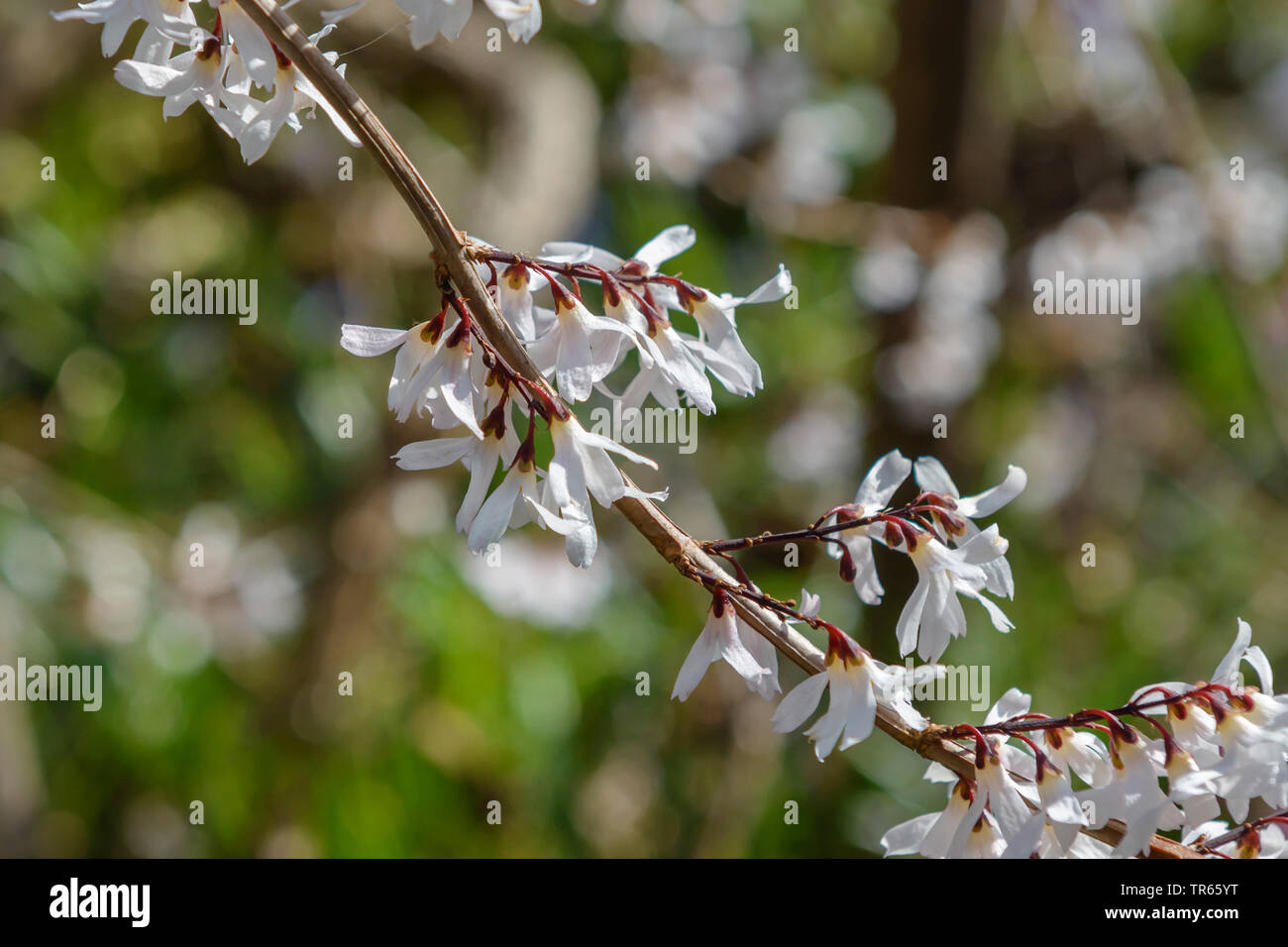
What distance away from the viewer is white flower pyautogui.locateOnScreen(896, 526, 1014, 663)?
511 millimetres

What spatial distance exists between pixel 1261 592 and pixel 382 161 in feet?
8.41

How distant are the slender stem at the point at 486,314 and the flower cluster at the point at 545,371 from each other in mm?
11

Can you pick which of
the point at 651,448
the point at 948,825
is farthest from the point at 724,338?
the point at 651,448

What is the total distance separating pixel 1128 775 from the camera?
484 mm

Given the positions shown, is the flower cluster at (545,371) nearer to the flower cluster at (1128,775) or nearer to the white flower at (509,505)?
the white flower at (509,505)

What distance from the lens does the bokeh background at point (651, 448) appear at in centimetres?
188

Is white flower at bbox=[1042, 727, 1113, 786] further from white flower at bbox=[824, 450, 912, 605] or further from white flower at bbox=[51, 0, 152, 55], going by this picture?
white flower at bbox=[51, 0, 152, 55]

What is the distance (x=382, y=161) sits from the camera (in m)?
0.46

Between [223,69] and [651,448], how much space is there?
5.81 ft

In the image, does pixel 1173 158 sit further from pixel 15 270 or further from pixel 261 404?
pixel 15 270

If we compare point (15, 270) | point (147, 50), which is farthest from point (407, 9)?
point (15, 270)

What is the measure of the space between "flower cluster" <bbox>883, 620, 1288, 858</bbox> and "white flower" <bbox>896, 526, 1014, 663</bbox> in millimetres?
50

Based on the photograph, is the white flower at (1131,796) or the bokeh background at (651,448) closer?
the white flower at (1131,796)

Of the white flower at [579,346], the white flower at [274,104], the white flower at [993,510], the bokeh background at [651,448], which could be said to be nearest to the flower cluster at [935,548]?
the white flower at [993,510]
